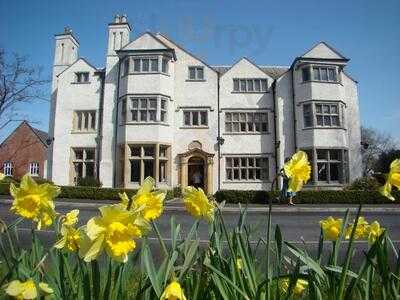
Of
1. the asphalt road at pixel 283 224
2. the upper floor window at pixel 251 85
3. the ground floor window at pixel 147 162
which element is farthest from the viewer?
the upper floor window at pixel 251 85

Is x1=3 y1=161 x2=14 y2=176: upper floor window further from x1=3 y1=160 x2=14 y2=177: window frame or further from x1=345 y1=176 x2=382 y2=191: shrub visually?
x1=345 y1=176 x2=382 y2=191: shrub

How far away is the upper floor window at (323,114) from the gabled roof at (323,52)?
330 cm

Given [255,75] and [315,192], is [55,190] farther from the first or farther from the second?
[255,75]

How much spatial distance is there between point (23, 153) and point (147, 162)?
2301cm

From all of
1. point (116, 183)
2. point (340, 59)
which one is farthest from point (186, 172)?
point (340, 59)

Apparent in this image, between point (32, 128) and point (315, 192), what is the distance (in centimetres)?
3460

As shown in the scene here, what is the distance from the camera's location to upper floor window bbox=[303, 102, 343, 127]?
25484mm

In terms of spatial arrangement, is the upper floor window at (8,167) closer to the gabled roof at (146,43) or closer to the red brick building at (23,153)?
the red brick building at (23,153)

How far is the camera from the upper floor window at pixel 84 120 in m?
26.8

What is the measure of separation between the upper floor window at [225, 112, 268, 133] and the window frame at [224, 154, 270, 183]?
1.88m

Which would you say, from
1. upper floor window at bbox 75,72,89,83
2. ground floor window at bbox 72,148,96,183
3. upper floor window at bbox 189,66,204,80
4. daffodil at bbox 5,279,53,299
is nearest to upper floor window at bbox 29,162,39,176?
ground floor window at bbox 72,148,96,183

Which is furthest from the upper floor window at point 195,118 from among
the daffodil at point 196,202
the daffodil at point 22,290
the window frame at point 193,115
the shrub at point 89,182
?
the daffodil at point 22,290

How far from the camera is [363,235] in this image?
2543mm

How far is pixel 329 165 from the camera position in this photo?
992 inches
